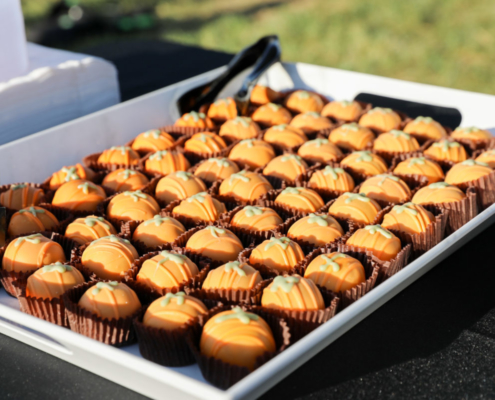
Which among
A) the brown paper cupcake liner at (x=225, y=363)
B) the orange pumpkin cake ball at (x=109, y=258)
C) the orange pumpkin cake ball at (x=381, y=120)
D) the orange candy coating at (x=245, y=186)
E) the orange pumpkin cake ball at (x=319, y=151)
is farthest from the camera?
the orange pumpkin cake ball at (x=381, y=120)

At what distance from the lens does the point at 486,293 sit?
1.35 meters

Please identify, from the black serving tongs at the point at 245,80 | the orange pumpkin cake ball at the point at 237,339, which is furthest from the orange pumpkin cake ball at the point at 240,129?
the orange pumpkin cake ball at the point at 237,339

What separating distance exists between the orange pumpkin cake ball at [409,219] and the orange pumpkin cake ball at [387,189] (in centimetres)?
12

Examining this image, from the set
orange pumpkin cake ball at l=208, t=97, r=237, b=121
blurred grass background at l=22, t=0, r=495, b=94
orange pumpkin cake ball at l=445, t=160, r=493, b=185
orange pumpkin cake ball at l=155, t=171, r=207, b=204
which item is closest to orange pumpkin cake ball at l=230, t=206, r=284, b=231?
orange pumpkin cake ball at l=155, t=171, r=207, b=204

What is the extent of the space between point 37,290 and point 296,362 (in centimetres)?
57

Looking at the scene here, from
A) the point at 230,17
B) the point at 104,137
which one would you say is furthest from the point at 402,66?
the point at 104,137

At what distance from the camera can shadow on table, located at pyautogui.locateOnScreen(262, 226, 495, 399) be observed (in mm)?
1126

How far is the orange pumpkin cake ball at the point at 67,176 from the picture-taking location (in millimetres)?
1767

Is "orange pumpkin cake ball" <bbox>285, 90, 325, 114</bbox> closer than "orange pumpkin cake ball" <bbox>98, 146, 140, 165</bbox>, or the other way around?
"orange pumpkin cake ball" <bbox>98, 146, 140, 165</bbox>

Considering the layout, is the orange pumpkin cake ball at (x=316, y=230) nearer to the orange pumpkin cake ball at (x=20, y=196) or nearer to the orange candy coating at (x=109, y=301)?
the orange candy coating at (x=109, y=301)

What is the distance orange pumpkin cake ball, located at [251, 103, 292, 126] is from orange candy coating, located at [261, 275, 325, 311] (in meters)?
1.07

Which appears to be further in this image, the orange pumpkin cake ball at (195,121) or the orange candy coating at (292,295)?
the orange pumpkin cake ball at (195,121)

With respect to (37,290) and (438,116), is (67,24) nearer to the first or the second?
(438,116)

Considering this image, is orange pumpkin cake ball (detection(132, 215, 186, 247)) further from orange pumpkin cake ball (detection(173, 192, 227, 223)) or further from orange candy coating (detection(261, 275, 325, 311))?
orange candy coating (detection(261, 275, 325, 311))
